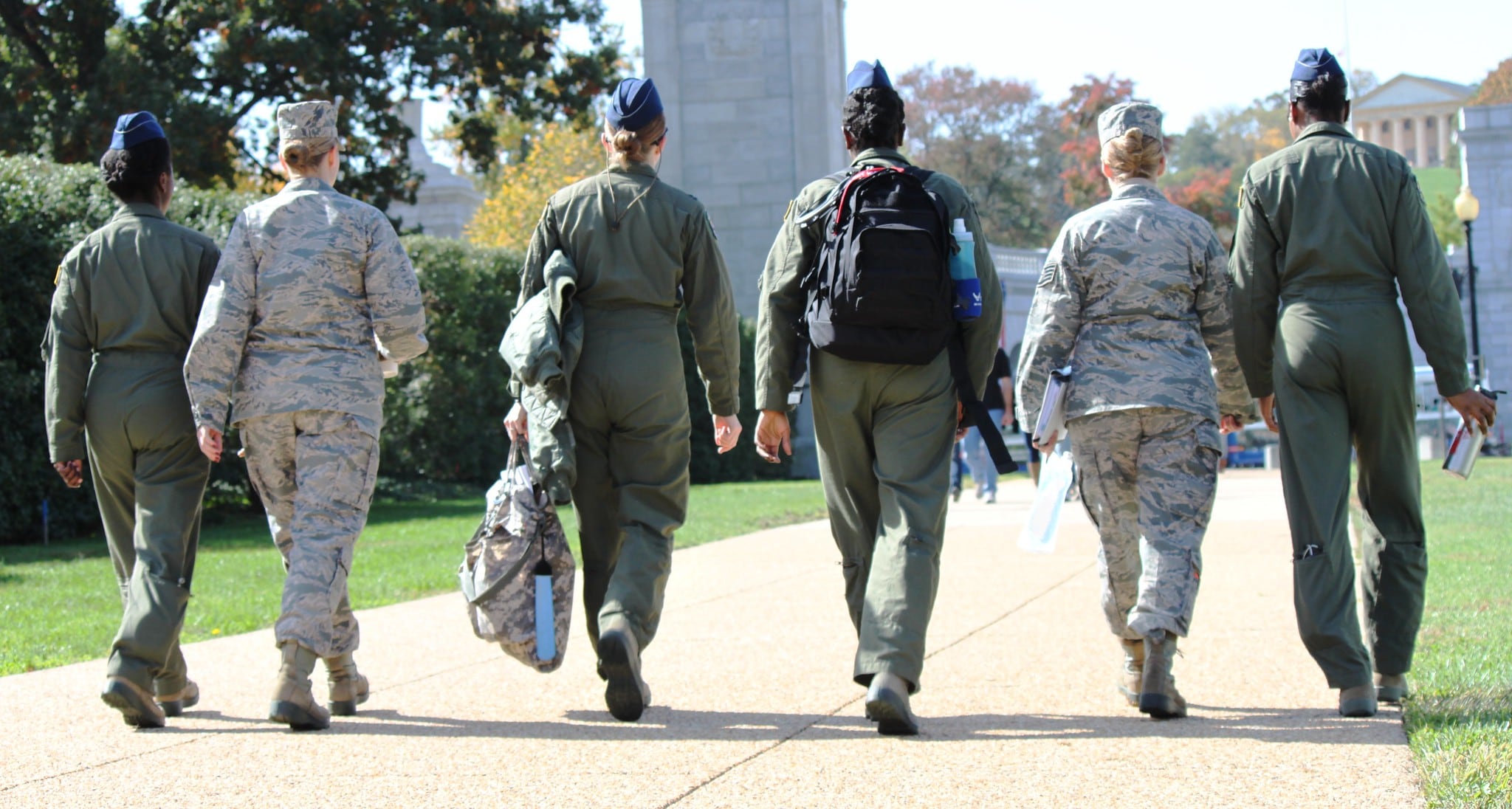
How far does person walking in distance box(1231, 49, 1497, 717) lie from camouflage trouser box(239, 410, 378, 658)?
9.66ft

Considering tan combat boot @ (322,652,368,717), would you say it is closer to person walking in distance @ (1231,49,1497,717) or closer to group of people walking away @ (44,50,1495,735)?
group of people walking away @ (44,50,1495,735)

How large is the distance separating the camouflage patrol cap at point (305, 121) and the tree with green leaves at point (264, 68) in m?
15.9

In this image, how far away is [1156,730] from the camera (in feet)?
15.6

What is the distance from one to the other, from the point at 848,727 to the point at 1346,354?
1947mm

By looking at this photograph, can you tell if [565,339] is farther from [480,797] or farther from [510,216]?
[510,216]

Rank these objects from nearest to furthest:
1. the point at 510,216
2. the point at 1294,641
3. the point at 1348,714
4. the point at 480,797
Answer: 1. the point at 480,797
2. the point at 1348,714
3. the point at 1294,641
4. the point at 510,216

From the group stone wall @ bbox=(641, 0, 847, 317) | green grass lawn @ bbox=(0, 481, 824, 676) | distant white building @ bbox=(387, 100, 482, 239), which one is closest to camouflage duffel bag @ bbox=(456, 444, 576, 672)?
green grass lawn @ bbox=(0, 481, 824, 676)

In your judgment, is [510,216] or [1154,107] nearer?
[1154,107]

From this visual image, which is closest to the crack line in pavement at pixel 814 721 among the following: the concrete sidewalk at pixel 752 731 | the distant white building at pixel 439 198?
the concrete sidewalk at pixel 752 731

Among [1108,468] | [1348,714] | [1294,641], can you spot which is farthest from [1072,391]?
[1294,641]

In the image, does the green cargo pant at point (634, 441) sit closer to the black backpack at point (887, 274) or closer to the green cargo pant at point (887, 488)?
the green cargo pant at point (887, 488)

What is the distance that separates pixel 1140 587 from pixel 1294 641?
188 centimetres

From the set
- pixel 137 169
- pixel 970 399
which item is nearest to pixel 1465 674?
pixel 970 399

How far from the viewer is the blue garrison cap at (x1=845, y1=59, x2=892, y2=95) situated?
511 centimetres
